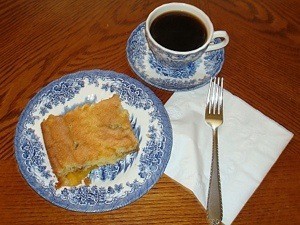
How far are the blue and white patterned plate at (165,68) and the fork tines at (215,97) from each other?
1.0 inches

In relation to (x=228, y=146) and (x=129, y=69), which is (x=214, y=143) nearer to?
(x=228, y=146)

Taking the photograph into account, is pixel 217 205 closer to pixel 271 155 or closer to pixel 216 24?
pixel 271 155

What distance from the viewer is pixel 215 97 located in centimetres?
108

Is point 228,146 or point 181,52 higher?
point 181,52

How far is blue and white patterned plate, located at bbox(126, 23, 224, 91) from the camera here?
1101 millimetres

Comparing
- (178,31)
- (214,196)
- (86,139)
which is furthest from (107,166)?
(178,31)

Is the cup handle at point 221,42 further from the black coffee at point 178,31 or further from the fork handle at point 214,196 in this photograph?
the fork handle at point 214,196

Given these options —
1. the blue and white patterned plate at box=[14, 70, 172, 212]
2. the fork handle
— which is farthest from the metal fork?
the blue and white patterned plate at box=[14, 70, 172, 212]

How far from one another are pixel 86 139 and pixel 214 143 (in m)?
0.32

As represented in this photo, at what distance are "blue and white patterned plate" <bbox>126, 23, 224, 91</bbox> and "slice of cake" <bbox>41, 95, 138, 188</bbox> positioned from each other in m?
0.15

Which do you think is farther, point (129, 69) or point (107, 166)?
point (129, 69)

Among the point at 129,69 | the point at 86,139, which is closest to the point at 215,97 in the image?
the point at 129,69

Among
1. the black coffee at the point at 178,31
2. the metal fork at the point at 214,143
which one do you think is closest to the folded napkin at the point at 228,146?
the metal fork at the point at 214,143

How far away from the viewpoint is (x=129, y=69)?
114cm
